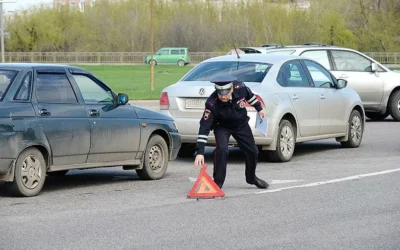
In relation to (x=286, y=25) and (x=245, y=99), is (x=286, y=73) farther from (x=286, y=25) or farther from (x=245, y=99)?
(x=286, y=25)

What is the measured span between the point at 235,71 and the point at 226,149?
3.73 metres

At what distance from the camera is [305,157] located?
15570 millimetres

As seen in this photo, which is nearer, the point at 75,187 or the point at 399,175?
the point at 75,187

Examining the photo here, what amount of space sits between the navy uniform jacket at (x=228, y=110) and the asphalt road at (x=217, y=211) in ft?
2.72

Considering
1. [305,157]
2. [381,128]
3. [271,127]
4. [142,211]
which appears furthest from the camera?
[381,128]

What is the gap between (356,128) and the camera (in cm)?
1697

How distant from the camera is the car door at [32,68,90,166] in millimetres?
10859

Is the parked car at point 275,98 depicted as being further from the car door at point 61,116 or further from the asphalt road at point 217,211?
the car door at point 61,116

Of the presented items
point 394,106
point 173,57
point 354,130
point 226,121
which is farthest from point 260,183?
point 173,57

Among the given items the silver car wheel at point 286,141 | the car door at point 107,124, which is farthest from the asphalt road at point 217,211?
the car door at point 107,124

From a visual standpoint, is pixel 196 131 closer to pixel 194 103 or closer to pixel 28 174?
pixel 194 103

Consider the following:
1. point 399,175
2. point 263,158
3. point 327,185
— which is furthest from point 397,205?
point 263,158

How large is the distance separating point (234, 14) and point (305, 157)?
293 feet

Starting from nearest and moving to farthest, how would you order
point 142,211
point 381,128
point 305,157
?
point 142,211 < point 305,157 < point 381,128
